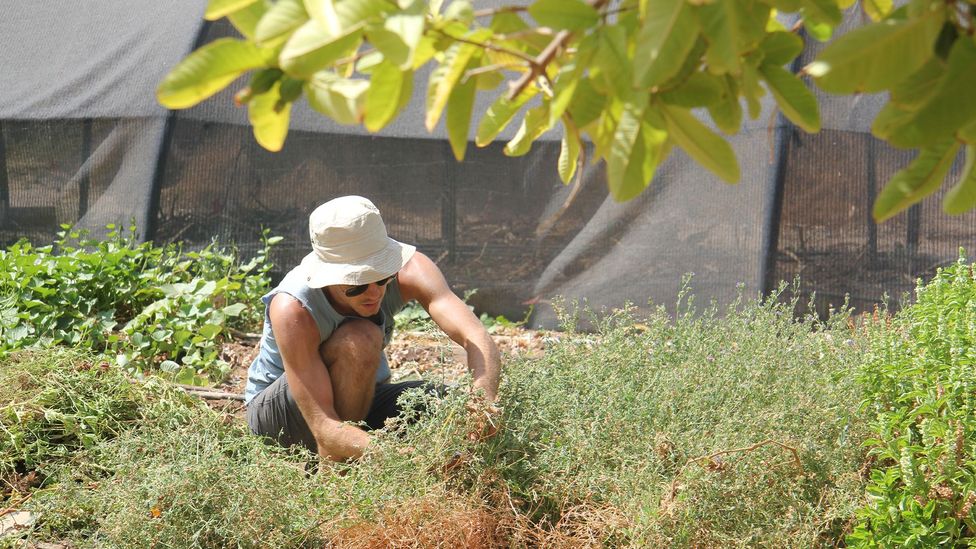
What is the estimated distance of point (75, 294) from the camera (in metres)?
4.50

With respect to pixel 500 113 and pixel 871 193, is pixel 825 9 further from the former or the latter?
pixel 871 193

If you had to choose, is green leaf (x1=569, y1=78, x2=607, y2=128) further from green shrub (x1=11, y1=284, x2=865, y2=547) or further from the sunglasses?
the sunglasses

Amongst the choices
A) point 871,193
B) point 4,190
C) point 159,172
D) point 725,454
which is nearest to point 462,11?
point 725,454

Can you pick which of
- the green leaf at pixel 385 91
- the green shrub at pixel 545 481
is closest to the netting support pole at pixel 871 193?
the green shrub at pixel 545 481

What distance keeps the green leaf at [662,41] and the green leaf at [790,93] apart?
20 cm

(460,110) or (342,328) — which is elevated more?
(460,110)

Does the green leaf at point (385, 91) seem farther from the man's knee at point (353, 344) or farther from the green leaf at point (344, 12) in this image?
the man's knee at point (353, 344)

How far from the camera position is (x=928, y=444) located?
2.21m

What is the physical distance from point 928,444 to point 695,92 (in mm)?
1509

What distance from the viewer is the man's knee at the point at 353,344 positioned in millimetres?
3203

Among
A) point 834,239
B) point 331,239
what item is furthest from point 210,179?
point 834,239

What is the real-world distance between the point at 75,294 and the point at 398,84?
3950mm

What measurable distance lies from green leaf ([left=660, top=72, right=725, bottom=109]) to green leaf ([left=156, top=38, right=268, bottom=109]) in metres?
0.40

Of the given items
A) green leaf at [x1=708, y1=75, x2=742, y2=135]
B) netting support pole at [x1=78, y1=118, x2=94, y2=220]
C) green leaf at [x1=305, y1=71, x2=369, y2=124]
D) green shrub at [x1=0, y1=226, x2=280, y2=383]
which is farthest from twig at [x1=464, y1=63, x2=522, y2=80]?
netting support pole at [x1=78, y1=118, x2=94, y2=220]
